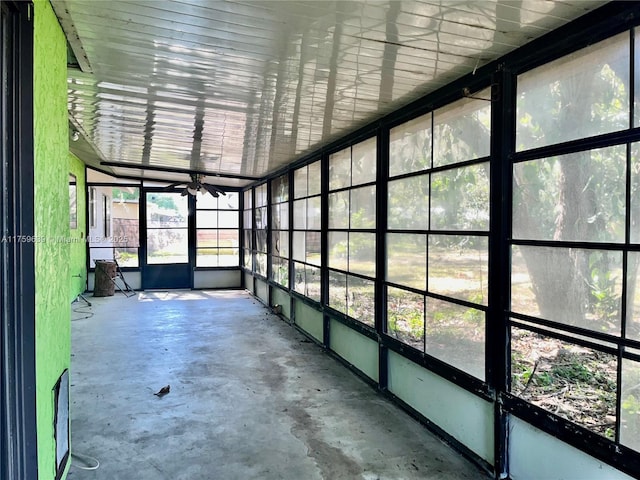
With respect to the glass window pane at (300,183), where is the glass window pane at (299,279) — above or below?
below

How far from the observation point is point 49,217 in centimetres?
217

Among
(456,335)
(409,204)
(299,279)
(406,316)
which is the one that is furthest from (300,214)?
(456,335)

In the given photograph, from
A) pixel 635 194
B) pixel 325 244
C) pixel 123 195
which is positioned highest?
pixel 123 195

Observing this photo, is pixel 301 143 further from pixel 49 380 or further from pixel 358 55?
pixel 49 380

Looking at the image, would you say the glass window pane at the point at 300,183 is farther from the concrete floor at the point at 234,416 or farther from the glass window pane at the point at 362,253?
the concrete floor at the point at 234,416

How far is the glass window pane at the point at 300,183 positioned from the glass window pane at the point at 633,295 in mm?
4784

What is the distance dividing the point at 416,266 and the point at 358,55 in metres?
1.75

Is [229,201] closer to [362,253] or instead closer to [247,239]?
[247,239]

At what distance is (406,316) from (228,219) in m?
8.09

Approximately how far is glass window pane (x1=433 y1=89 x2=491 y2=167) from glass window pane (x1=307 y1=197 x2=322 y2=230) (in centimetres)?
261

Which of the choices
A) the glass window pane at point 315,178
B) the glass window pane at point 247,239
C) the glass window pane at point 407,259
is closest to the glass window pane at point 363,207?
the glass window pane at point 407,259

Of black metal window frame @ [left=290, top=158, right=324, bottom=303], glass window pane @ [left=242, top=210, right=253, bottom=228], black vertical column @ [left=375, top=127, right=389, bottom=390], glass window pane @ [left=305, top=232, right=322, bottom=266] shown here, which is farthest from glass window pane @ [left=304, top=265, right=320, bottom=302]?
glass window pane @ [left=242, top=210, right=253, bottom=228]

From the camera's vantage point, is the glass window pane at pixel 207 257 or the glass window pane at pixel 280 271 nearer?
the glass window pane at pixel 280 271

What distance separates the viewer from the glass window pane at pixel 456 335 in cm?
285
